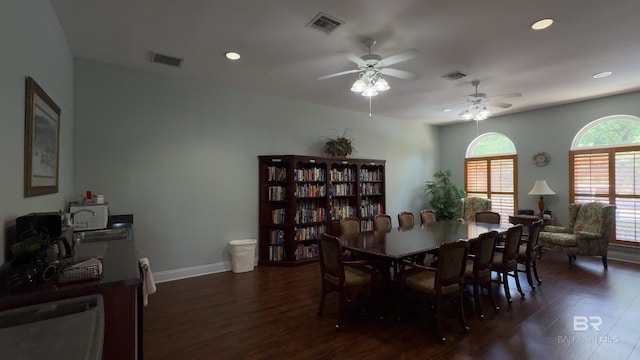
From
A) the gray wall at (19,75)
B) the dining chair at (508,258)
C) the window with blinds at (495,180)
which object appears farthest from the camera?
the window with blinds at (495,180)

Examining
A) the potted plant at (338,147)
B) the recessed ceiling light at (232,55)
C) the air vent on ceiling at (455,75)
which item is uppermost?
the air vent on ceiling at (455,75)


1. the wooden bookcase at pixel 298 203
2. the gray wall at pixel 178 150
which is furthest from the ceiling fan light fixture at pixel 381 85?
the gray wall at pixel 178 150

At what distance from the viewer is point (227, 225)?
4.85 m

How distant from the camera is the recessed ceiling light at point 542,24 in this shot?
9.36 feet

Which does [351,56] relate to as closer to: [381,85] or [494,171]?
[381,85]

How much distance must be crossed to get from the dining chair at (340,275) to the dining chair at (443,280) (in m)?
0.36

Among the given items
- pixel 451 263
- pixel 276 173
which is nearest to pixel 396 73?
pixel 451 263

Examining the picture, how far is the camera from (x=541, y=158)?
6.28 meters

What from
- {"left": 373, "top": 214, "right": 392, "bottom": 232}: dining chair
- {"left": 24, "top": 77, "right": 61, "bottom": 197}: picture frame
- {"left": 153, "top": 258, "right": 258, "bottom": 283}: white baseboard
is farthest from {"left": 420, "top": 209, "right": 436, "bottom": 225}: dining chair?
{"left": 24, "top": 77, "right": 61, "bottom": 197}: picture frame

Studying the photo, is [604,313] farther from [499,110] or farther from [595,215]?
[499,110]

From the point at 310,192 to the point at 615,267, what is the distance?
5099 millimetres

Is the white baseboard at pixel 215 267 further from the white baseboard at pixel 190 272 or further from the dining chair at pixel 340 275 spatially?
the dining chair at pixel 340 275

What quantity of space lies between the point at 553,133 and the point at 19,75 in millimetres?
7884

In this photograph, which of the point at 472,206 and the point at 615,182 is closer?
the point at 615,182
